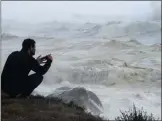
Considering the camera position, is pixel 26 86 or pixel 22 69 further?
pixel 26 86

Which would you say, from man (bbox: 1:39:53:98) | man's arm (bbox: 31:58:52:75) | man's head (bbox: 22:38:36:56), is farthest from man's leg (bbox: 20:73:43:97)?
man's head (bbox: 22:38:36:56)

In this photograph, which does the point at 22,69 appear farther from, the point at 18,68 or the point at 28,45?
the point at 28,45

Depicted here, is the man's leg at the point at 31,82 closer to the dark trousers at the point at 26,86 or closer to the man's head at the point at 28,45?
the dark trousers at the point at 26,86

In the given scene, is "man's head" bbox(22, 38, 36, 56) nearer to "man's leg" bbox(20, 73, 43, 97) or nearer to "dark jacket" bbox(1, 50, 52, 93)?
"dark jacket" bbox(1, 50, 52, 93)

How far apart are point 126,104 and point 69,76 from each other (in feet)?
13.1

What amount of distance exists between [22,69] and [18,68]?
53 mm

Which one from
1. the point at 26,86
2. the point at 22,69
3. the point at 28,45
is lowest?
the point at 26,86

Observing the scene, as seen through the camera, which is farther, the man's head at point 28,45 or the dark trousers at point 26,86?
the dark trousers at point 26,86

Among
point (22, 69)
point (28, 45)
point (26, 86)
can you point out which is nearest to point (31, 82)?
point (26, 86)

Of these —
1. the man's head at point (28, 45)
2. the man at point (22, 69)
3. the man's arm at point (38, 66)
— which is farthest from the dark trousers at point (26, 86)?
the man's head at point (28, 45)

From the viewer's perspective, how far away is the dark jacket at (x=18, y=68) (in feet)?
18.4

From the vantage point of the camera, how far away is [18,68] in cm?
564

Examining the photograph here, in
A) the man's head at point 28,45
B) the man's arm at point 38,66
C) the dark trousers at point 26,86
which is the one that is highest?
the man's head at point 28,45

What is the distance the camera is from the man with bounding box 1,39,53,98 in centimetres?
561
